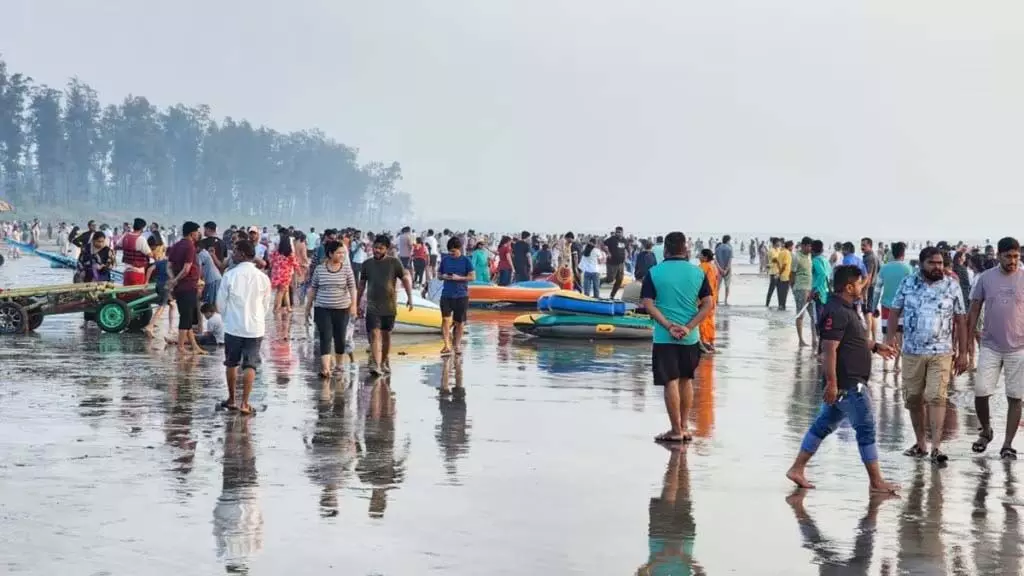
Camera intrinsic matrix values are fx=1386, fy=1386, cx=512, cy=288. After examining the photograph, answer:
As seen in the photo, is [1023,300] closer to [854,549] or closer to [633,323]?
[854,549]

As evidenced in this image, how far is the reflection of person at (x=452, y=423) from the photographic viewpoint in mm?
11344

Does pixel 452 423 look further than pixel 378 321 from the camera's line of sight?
No

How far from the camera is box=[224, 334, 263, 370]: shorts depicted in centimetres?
1345

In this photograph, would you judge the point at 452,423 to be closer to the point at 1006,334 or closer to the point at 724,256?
the point at 1006,334

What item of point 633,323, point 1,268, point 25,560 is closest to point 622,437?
point 25,560

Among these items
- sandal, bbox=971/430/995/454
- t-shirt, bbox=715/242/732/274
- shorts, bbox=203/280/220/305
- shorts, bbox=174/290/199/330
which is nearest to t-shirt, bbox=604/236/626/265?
t-shirt, bbox=715/242/732/274

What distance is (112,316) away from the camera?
71.2 ft

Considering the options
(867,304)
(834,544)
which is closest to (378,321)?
(834,544)

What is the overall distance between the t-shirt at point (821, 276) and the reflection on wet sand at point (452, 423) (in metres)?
6.02

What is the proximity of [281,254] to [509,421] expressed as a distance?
1515 centimetres

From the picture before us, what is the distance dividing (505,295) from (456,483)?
2111 cm

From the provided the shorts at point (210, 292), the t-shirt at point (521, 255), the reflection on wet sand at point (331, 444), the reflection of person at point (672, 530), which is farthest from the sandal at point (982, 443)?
the t-shirt at point (521, 255)

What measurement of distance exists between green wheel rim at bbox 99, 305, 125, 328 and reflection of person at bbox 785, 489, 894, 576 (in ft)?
47.2

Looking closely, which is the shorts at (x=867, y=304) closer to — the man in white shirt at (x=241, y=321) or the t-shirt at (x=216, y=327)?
the t-shirt at (x=216, y=327)
